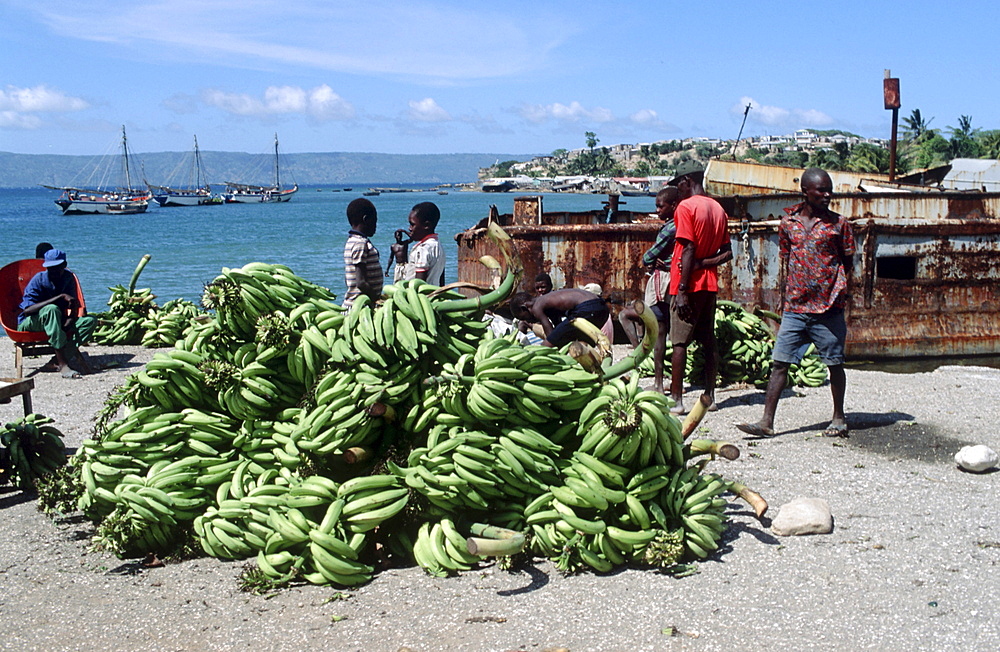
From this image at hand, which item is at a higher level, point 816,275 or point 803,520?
point 816,275

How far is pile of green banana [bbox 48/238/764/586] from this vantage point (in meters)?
4.14

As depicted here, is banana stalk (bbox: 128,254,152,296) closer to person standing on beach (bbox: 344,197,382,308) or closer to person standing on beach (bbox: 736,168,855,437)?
person standing on beach (bbox: 344,197,382,308)

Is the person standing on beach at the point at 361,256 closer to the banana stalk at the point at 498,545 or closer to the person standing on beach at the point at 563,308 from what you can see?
the person standing on beach at the point at 563,308

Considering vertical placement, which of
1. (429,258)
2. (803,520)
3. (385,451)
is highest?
(429,258)

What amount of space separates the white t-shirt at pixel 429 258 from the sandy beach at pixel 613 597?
2.92 meters

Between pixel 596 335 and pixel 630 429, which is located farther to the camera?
pixel 596 335

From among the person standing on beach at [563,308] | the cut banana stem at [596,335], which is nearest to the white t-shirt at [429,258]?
the person standing on beach at [563,308]

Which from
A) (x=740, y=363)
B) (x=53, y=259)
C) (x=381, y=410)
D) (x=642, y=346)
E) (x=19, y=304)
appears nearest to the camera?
(x=381, y=410)

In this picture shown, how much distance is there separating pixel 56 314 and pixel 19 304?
982mm

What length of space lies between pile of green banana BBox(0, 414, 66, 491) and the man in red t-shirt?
14.6 feet

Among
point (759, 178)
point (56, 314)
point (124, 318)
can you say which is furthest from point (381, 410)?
point (759, 178)

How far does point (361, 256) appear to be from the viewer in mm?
6199

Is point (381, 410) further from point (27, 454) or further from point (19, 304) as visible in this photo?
point (19, 304)

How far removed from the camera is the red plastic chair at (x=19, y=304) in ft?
32.2
